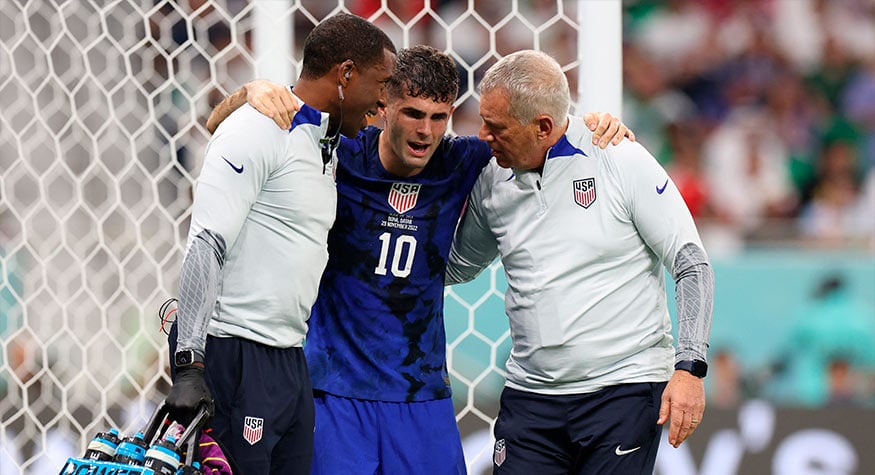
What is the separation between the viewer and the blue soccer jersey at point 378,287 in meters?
3.30

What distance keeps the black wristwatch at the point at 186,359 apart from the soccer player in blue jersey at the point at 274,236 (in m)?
0.08

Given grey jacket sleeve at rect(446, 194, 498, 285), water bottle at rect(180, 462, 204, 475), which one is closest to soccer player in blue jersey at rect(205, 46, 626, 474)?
grey jacket sleeve at rect(446, 194, 498, 285)

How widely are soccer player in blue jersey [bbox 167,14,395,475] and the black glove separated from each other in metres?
0.11

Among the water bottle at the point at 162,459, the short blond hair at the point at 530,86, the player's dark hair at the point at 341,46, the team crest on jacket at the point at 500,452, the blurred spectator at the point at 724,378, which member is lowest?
the blurred spectator at the point at 724,378

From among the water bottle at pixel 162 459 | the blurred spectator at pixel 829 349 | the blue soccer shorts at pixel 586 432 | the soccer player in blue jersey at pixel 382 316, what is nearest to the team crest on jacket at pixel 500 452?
the blue soccer shorts at pixel 586 432

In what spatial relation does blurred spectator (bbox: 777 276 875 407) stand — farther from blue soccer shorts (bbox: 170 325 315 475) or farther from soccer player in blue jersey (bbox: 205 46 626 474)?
blue soccer shorts (bbox: 170 325 315 475)

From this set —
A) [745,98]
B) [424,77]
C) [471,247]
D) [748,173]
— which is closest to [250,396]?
[471,247]

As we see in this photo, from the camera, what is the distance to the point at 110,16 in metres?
5.04

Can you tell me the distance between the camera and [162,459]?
2547mm

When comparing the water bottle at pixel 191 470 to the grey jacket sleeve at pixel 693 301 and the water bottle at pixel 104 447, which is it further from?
the grey jacket sleeve at pixel 693 301

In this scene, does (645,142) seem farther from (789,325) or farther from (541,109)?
(541,109)

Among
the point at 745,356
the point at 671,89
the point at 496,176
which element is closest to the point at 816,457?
the point at 745,356

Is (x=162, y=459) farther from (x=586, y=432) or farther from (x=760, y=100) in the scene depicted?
(x=760, y=100)

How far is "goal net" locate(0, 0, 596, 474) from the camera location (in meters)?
4.69
